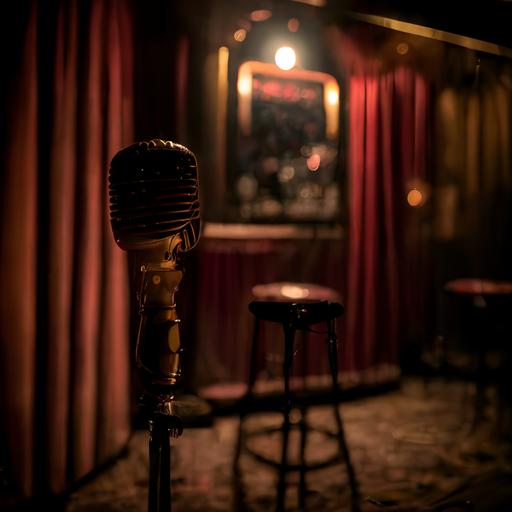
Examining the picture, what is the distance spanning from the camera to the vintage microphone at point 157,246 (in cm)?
125

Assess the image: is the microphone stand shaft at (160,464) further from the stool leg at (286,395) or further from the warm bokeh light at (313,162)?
the warm bokeh light at (313,162)

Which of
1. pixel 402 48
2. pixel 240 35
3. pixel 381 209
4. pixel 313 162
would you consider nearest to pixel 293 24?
pixel 240 35

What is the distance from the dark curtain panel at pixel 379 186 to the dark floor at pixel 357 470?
70 cm

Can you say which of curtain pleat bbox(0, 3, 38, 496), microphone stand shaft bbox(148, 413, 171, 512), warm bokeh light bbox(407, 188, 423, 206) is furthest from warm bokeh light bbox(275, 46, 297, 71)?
microphone stand shaft bbox(148, 413, 171, 512)

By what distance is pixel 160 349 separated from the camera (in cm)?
125

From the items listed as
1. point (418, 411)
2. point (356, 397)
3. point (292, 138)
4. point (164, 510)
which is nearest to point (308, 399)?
point (356, 397)

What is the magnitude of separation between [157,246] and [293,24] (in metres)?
2.80

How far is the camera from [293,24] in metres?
3.58

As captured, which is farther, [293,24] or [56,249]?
[293,24]

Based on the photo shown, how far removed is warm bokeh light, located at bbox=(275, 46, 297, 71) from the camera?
3527 mm

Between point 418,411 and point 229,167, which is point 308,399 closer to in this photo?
point 418,411

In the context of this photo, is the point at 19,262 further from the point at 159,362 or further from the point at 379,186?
the point at 379,186

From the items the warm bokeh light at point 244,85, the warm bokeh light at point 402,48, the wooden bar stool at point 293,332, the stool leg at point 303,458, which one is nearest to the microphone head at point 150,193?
the wooden bar stool at point 293,332

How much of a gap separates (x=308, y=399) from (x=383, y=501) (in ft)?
4.64
